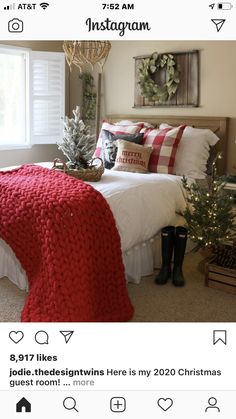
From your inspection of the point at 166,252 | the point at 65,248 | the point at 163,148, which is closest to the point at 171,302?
the point at 166,252

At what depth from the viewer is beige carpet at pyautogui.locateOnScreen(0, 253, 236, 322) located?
204cm

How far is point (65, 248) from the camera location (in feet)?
5.91

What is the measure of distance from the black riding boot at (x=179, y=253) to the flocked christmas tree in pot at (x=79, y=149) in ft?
1.87

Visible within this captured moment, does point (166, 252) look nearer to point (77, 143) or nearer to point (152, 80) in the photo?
point (77, 143)

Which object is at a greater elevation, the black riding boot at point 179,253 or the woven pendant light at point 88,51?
the woven pendant light at point 88,51
